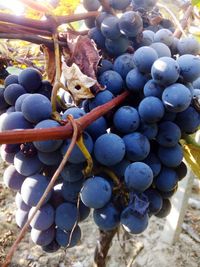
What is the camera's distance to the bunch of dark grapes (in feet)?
1.90

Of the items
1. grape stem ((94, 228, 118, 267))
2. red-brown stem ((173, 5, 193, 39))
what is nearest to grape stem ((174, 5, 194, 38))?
red-brown stem ((173, 5, 193, 39))

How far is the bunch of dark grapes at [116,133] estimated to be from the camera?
22.7 inches

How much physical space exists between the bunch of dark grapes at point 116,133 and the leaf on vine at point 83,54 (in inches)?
1.0

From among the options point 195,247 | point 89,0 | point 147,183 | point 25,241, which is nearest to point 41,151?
point 147,183

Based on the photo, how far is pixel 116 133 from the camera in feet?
2.10

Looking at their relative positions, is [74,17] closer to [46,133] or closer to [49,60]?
[49,60]

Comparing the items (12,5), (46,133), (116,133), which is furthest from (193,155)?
(12,5)

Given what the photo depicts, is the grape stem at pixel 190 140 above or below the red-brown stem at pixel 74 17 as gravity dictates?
below

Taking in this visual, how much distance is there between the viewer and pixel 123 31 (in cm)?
63

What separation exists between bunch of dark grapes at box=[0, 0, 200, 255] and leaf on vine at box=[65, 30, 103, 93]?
26 mm

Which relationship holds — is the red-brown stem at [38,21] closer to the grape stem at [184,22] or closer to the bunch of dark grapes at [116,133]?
the bunch of dark grapes at [116,133]

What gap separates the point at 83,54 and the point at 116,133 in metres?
0.16

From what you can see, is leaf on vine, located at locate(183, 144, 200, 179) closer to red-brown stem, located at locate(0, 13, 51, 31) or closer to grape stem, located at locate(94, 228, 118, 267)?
grape stem, located at locate(94, 228, 118, 267)

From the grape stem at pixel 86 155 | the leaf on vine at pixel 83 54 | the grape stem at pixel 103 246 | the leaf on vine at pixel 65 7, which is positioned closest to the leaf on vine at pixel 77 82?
the leaf on vine at pixel 83 54
